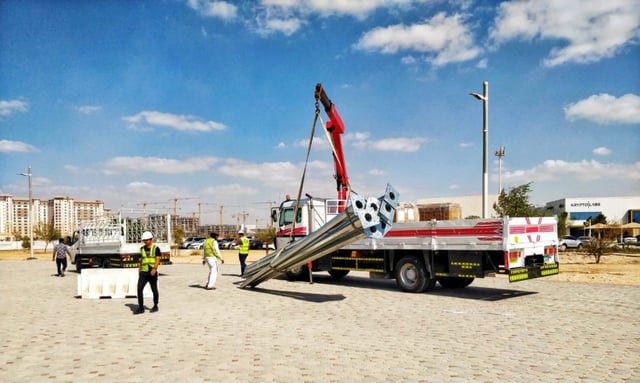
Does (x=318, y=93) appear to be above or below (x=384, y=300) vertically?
above

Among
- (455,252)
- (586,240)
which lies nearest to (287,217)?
(455,252)

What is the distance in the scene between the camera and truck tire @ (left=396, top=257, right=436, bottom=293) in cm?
1283

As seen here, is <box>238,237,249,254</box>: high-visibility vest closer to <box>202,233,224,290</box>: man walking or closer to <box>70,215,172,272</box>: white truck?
<box>202,233,224,290</box>: man walking

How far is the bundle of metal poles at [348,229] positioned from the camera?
1036 centimetres

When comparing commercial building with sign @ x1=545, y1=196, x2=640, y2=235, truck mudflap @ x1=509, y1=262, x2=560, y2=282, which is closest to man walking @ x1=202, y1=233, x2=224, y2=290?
truck mudflap @ x1=509, y1=262, x2=560, y2=282

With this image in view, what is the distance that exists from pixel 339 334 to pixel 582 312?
5428mm

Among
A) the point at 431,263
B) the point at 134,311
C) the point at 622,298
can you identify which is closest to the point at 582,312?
the point at 622,298

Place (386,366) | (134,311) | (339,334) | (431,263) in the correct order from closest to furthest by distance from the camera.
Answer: (386,366)
(339,334)
(134,311)
(431,263)

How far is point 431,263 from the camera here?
12711 mm

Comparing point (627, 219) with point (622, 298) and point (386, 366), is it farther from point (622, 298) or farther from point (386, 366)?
point (386, 366)

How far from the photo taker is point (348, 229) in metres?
10.9

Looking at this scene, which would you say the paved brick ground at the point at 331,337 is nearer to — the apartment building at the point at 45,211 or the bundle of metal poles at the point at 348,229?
the bundle of metal poles at the point at 348,229

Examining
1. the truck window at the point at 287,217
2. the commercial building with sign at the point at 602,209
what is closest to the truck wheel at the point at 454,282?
the truck window at the point at 287,217

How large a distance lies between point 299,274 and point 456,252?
6.28 metres
